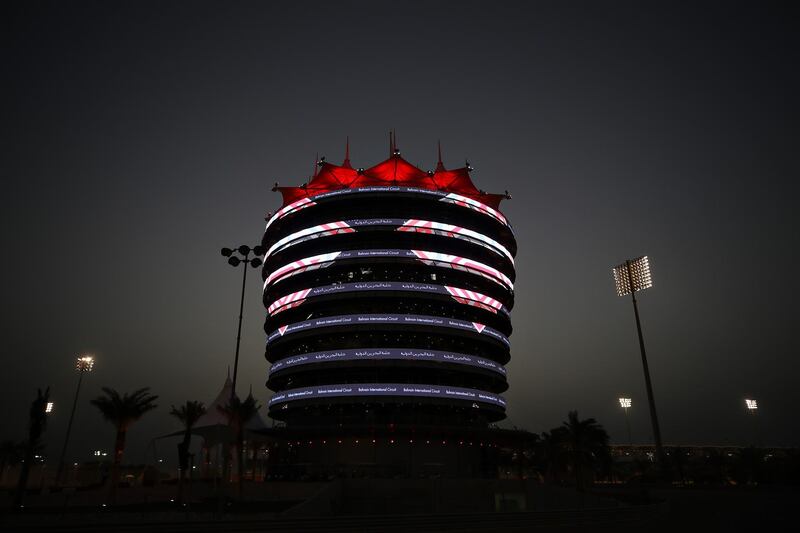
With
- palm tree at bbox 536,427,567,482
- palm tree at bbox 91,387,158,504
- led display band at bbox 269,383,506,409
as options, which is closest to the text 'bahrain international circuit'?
led display band at bbox 269,383,506,409

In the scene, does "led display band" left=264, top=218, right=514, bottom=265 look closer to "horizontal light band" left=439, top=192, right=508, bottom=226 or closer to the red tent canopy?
"horizontal light band" left=439, top=192, right=508, bottom=226

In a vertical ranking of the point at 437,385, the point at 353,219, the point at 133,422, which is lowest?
the point at 133,422

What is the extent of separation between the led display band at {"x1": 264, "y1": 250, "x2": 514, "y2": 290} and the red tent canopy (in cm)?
1050

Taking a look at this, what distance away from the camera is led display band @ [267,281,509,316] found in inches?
2589

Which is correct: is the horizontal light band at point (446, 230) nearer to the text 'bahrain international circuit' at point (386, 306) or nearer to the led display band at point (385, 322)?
the text 'bahrain international circuit' at point (386, 306)

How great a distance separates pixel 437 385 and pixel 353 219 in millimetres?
23279

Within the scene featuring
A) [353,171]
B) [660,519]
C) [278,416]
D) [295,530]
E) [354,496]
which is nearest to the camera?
[295,530]

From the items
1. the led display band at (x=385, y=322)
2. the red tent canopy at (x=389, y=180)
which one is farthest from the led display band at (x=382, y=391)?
the red tent canopy at (x=389, y=180)

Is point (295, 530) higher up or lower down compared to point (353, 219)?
lower down

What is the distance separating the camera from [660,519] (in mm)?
31000

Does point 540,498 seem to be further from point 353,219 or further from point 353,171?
point 353,171

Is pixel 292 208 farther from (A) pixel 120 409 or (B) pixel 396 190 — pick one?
(A) pixel 120 409

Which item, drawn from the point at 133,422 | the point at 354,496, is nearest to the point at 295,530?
the point at 354,496

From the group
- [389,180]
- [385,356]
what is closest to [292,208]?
[389,180]
